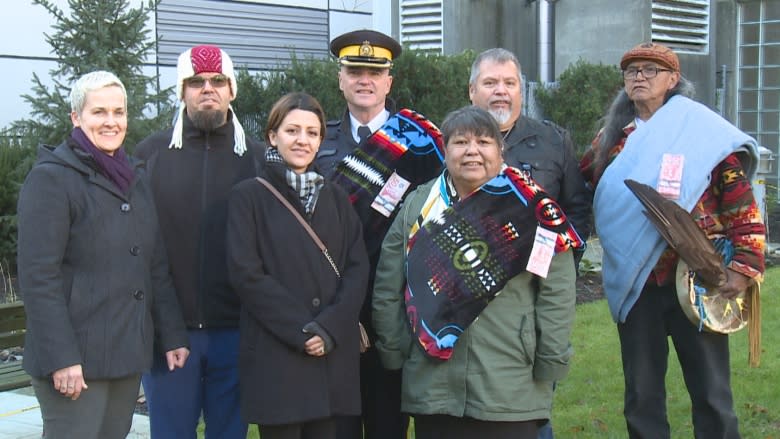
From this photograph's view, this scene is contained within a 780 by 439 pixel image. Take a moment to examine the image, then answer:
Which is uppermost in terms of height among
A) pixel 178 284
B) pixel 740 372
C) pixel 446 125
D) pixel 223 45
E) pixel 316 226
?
pixel 223 45

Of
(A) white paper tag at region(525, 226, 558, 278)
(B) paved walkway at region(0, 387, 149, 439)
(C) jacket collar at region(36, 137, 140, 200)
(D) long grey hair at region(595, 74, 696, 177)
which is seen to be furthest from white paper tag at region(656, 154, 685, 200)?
(B) paved walkway at region(0, 387, 149, 439)

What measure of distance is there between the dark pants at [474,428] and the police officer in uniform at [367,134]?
1.60ft

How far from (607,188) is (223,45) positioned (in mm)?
10196

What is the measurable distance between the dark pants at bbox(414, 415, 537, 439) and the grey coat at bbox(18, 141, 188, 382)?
125 cm

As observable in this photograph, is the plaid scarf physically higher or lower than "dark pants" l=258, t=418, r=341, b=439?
higher

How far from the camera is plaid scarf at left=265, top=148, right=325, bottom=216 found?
12.8 ft

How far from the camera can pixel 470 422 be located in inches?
153

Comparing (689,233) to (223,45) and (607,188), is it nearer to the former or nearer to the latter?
(607,188)

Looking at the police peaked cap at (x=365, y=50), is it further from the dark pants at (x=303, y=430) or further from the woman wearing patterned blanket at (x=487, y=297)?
the dark pants at (x=303, y=430)

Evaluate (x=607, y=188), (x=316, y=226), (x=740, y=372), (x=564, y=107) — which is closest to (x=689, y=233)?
(x=607, y=188)

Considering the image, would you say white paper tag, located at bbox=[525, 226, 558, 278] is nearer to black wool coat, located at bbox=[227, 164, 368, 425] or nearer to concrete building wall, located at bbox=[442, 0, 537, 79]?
black wool coat, located at bbox=[227, 164, 368, 425]

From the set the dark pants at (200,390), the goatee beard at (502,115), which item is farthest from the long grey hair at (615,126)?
the dark pants at (200,390)

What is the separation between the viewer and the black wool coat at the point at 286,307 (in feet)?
12.4

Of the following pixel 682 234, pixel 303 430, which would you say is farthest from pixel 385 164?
pixel 682 234
